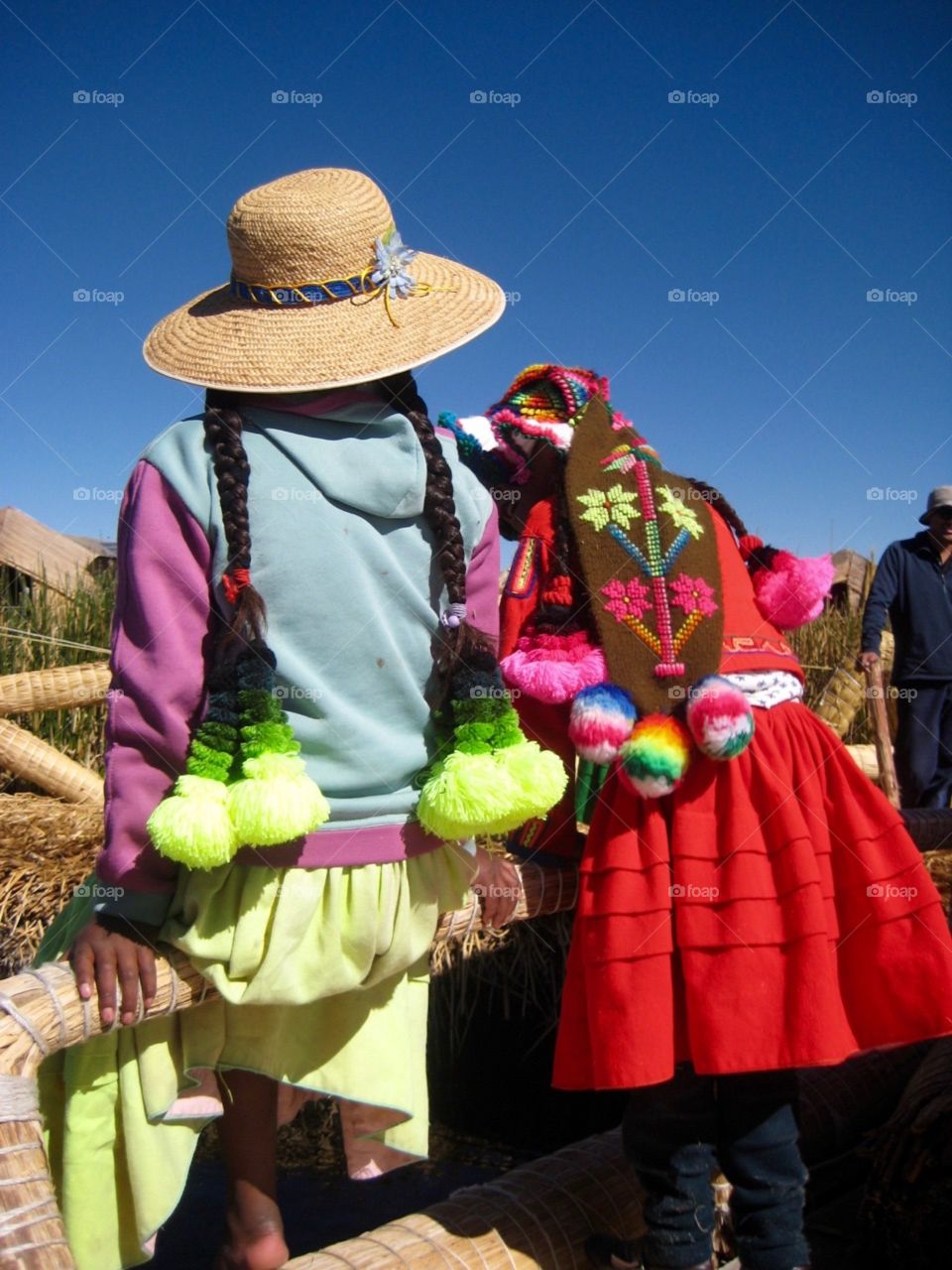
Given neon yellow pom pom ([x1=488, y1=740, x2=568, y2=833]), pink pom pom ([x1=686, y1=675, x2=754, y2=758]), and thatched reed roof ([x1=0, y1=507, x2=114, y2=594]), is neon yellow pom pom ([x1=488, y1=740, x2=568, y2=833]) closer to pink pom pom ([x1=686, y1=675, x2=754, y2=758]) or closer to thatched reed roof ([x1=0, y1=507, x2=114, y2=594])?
pink pom pom ([x1=686, y1=675, x2=754, y2=758])

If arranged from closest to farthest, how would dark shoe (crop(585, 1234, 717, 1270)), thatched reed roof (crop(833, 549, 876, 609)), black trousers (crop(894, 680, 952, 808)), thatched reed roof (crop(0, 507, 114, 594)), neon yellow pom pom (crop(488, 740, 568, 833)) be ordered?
neon yellow pom pom (crop(488, 740, 568, 833)) → dark shoe (crop(585, 1234, 717, 1270)) → black trousers (crop(894, 680, 952, 808)) → thatched reed roof (crop(0, 507, 114, 594)) → thatched reed roof (crop(833, 549, 876, 609))

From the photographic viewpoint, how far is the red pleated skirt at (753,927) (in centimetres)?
196

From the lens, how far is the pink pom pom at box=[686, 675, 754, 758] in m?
1.98

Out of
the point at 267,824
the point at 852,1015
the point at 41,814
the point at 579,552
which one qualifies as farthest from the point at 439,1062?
the point at 267,824

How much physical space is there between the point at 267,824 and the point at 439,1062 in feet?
9.77

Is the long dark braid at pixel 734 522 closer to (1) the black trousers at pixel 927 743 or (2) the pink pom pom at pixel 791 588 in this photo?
(2) the pink pom pom at pixel 791 588

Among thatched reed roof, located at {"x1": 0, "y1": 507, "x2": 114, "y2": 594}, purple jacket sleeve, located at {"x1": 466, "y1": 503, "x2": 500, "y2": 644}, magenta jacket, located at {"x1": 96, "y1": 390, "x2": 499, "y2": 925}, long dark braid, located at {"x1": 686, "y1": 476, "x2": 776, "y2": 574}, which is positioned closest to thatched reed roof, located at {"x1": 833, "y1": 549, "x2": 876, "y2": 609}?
thatched reed roof, located at {"x1": 0, "y1": 507, "x2": 114, "y2": 594}

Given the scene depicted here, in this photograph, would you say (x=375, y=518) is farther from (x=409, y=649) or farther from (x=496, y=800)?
(x=496, y=800)

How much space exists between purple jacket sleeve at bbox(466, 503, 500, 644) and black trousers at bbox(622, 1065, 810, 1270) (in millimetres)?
882

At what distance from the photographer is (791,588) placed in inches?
91.7

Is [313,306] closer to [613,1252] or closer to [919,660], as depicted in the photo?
[613,1252]

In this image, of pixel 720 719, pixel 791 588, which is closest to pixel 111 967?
pixel 720 719

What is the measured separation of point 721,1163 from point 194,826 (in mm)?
1213

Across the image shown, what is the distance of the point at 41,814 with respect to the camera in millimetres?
4508
